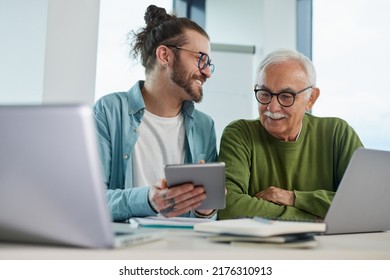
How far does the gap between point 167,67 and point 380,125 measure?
5.12ft

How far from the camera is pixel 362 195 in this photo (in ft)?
4.00

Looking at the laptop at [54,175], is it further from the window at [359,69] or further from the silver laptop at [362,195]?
the window at [359,69]

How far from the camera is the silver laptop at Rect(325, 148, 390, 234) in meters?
1.16

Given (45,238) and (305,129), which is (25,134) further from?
(305,129)

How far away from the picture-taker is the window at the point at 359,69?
316 centimetres

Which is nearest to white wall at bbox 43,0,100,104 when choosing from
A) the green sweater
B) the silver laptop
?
the green sweater

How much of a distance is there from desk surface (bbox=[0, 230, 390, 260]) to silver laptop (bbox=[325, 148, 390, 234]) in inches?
8.5

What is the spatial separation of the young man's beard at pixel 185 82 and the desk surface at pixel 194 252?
1.31 m

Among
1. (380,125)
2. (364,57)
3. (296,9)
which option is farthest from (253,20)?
(380,125)

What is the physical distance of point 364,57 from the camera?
10.5 feet

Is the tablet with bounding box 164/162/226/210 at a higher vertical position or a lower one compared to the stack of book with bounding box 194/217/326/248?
higher

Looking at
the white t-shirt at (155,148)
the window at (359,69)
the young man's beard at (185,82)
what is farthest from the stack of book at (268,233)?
the window at (359,69)

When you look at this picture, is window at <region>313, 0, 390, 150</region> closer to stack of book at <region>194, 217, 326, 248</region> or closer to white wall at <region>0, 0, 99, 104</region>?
white wall at <region>0, 0, 99, 104</region>
